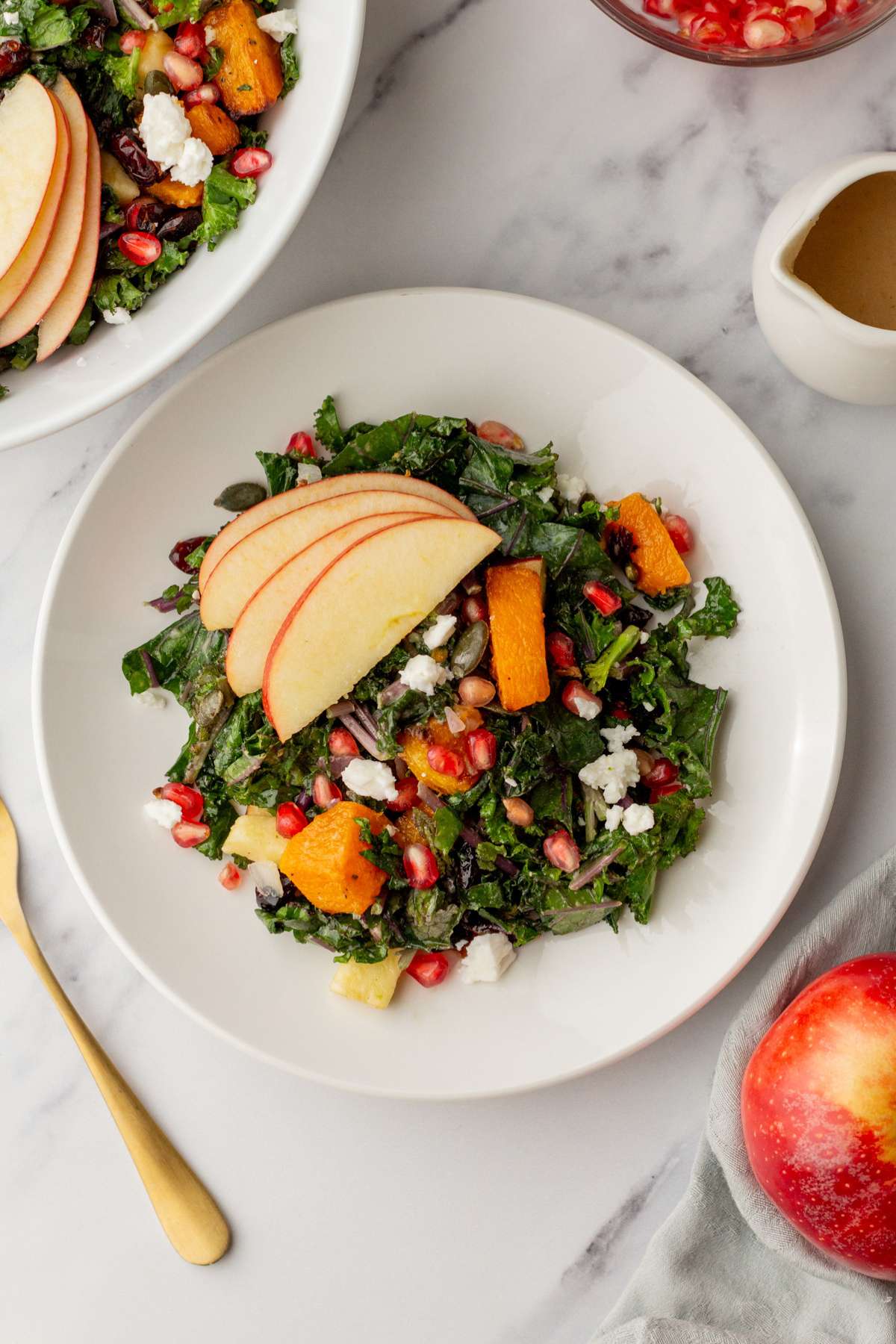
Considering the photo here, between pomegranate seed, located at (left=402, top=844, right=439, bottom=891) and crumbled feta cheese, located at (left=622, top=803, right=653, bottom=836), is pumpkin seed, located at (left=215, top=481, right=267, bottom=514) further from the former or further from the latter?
crumbled feta cheese, located at (left=622, top=803, right=653, bottom=836)

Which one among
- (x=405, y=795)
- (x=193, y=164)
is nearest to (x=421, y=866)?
(x=405, y=795)

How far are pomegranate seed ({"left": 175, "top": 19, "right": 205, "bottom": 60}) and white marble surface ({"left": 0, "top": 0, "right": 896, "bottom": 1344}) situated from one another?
0.34 meters

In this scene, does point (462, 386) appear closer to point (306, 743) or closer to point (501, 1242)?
point (306, 743)

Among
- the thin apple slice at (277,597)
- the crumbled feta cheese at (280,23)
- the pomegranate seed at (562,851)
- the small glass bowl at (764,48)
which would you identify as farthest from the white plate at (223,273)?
the pomegranate seed at (562,851)

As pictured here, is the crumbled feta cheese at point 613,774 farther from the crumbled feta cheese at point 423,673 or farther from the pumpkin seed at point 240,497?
the pumpkin seed at point 240,497

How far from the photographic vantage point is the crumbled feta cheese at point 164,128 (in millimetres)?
1855

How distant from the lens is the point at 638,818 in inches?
79.6

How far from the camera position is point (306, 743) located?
2.16 m

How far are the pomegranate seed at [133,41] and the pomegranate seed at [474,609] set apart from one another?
1082mm

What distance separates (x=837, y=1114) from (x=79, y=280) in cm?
190

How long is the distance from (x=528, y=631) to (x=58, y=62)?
1.24 meters

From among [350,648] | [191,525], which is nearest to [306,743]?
[350,648]

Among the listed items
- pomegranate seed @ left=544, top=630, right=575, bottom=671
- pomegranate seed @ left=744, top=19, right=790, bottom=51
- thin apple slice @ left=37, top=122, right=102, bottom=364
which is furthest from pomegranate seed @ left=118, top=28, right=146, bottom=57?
pomegranate seed @ left=544, top=630, right=575, bottom=671

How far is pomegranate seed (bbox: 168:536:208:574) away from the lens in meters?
2.21
